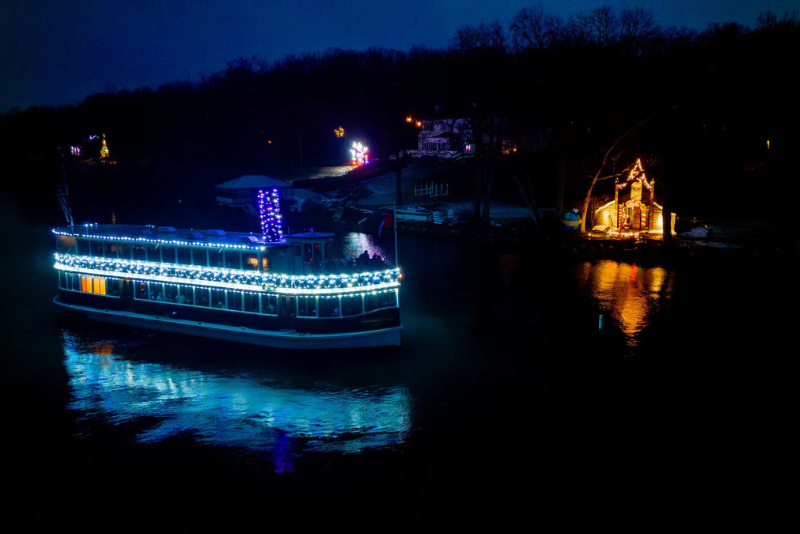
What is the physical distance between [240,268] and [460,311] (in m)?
10.9

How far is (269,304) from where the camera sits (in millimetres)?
23125

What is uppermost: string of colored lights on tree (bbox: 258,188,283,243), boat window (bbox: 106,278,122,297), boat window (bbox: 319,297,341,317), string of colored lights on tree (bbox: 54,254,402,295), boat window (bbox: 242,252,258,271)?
string of colored lights on tree (bbox: 258,188,283,243)

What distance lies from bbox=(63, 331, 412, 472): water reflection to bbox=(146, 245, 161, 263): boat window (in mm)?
4945

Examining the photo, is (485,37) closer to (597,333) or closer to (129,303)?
(597,333)

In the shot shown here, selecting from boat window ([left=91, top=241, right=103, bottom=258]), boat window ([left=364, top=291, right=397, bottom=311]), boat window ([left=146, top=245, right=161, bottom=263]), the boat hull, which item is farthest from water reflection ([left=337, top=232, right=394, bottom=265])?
boat window ([left=364, top=291, right=397, bottom=311])

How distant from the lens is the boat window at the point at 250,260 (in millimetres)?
23484

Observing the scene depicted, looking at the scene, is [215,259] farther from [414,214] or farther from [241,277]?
[414,214]

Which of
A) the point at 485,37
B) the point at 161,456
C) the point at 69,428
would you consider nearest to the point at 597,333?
the point at 161,456

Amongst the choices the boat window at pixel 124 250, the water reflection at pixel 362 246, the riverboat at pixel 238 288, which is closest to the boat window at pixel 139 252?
the riverboat at pixel 238 288

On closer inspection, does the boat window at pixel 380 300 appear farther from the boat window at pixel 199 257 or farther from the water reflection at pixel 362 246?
the water reflection at pixel 362 246

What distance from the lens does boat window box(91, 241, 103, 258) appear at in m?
27.4

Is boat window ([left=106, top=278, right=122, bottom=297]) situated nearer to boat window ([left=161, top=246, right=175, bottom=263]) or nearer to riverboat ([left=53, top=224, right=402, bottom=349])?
riverboat ([left=53, top=224, right=402, bottom=349])

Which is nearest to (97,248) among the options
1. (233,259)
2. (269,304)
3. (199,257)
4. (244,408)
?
(199,257)

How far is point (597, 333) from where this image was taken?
85.0 feet
